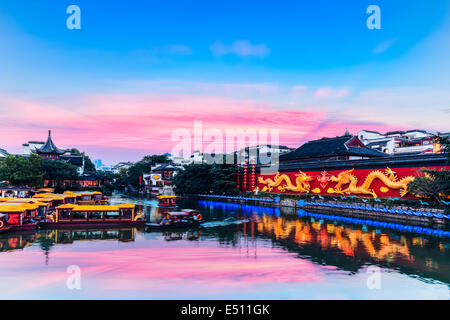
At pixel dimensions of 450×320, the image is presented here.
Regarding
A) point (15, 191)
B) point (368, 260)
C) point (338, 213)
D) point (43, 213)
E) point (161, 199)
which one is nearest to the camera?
point (368, 260)

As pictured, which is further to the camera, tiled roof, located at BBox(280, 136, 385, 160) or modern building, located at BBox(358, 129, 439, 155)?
modern building, located at BBox(358, 129, 439, 155)

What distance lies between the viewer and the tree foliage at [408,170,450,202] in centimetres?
1916

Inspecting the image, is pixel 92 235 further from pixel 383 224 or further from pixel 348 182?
pixel 348 182

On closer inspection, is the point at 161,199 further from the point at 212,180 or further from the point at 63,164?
the point at 63,164

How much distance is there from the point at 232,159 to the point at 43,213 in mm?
25294

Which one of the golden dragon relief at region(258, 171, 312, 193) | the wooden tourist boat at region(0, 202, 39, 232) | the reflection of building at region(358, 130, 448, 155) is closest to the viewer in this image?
the wooden tourist boat at region(0, 202, 39, 232)

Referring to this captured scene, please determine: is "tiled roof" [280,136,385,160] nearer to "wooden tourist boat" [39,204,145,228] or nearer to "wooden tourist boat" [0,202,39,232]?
"wooden tourist boat" [39,204,145,228]

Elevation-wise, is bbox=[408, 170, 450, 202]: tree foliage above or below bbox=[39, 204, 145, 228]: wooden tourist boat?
above

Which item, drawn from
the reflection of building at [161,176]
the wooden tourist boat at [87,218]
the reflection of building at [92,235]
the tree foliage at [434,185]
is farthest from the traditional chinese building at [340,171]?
the reflection of building at [161,176]

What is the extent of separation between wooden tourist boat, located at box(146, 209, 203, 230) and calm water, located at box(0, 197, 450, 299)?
0.78 meters

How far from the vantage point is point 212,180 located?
41.6 m

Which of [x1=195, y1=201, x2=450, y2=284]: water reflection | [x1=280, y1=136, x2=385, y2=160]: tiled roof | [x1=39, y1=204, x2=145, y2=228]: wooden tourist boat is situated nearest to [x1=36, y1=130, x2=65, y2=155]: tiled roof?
[x1=39, y1=204, x2=145, y2=228]: wooden tourist boat

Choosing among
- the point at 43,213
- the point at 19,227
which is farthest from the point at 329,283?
the point at 43,213
